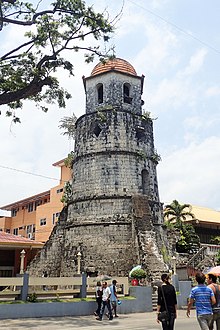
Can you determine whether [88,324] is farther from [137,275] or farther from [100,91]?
[100,91]

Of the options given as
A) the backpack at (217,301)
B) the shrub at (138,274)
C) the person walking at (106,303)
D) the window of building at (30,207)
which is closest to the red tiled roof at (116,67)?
the shrub at (138,274)

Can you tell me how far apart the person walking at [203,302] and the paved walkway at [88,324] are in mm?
4353

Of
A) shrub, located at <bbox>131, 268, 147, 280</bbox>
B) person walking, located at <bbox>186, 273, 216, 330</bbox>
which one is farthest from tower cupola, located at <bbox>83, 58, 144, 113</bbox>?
person walking, located at <bbox>186, 273, 216, 330</bbox>

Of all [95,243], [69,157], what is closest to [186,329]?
[95,243]

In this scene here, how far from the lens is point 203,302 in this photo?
6305 millimetres

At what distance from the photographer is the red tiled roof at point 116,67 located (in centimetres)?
2502

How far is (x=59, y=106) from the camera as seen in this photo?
15453 mm

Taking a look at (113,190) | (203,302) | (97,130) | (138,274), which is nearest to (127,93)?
(97,130)

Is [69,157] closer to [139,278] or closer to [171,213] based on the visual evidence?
[139,278]

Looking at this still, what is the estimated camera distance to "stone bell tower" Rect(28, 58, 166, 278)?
67.6 ft

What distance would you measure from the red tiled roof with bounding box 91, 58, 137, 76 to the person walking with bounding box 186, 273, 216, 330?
66.1 ft

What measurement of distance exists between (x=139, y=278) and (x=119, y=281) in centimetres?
258

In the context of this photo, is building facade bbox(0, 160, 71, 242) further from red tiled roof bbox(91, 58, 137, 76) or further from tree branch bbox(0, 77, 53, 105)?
tree branch bbox(0, 77, 53, 105)

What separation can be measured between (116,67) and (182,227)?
47.3 ft
